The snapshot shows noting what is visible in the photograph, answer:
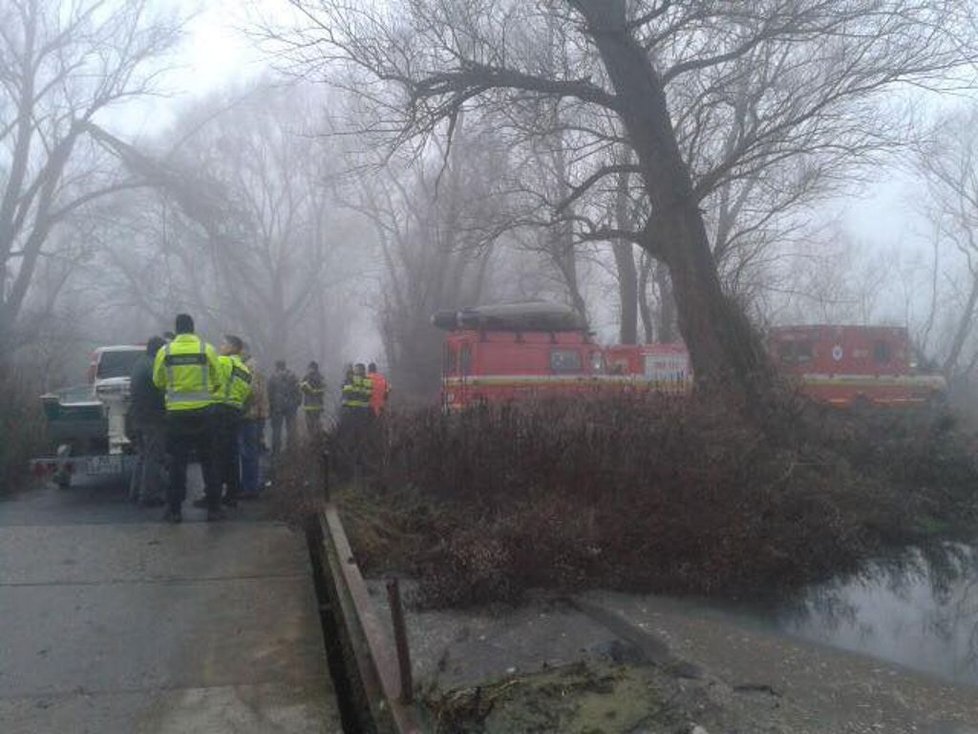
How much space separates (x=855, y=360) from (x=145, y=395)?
19.2 meters

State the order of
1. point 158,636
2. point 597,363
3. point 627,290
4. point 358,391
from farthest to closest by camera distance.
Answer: point 627,290, point 597,363, point 358,391, point 158,636

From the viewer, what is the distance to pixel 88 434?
10.0m

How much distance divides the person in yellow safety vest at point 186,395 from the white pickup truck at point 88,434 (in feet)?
6.13

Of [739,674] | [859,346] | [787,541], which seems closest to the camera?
[739,674]

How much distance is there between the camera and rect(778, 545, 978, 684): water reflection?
5.81m

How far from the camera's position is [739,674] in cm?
505

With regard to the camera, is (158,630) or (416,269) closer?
(158,630)

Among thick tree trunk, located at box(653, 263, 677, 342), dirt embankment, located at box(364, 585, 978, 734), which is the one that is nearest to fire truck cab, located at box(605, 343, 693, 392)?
thick tree trunk, located at box(653, 263, 677, 342)

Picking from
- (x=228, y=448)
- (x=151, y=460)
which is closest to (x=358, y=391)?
(x=151, y=460)

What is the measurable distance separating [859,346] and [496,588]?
19.5 metres

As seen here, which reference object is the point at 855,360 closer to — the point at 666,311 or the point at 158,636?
the point at 666,311

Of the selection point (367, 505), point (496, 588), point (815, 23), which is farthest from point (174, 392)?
point (815, 23)

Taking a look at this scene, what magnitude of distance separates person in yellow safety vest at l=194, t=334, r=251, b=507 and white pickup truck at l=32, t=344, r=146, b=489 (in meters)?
1.27

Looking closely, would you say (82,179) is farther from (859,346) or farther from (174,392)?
(859,346)
